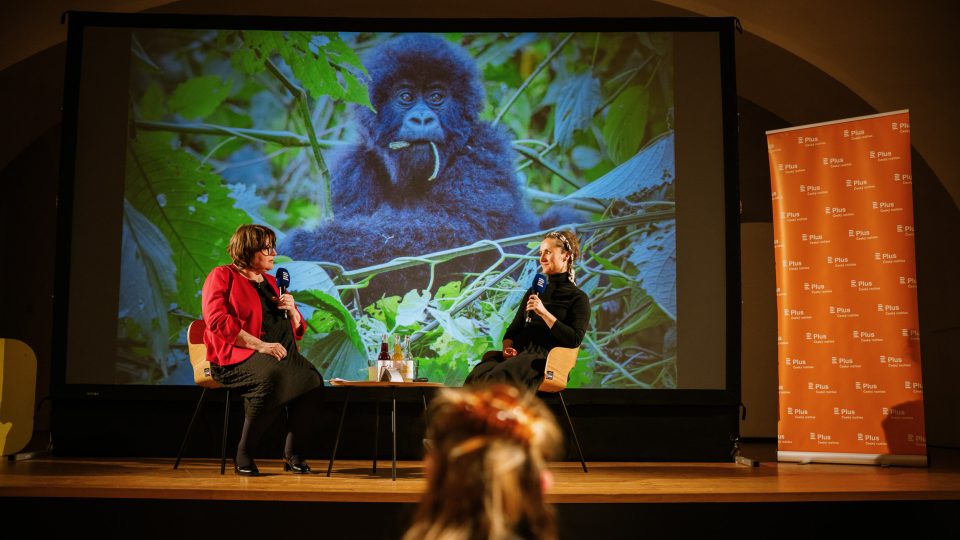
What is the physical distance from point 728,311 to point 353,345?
2.34 metres

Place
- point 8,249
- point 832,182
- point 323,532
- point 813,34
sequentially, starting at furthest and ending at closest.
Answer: point 8,249
point 813,34
point 832,182
point 323,532

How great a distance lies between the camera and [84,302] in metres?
5.55

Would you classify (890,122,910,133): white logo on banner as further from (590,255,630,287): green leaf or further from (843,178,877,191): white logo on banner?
(590,255,630,287): green leaf

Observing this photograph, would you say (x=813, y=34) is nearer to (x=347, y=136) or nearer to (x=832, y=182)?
(x=832, y=182)

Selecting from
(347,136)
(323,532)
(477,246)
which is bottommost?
(323,532)

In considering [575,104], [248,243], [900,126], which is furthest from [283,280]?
[900,126]

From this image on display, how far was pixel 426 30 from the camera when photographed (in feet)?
19.1

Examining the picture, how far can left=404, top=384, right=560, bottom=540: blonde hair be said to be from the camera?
4.12ft

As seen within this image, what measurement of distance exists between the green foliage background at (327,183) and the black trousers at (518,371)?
0.92 metres

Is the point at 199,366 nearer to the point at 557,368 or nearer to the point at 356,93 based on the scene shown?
the point at 557,368

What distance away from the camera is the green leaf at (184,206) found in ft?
18.4

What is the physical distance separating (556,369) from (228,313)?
1.64 meters

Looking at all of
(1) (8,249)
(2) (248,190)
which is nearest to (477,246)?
(2) (248,190)

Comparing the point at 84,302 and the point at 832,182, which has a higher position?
the point at 832,182
